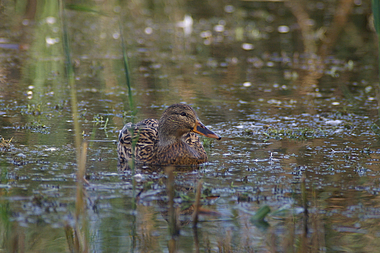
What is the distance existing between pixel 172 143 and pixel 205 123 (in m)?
1.86

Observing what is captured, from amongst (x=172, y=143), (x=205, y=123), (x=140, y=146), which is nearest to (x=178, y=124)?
(x=172, y=143)

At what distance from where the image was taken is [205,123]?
9602 mm

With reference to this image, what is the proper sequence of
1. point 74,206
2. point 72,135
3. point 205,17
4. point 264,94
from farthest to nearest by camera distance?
point 205,17, point 264,94, point 72,135, point 74,206

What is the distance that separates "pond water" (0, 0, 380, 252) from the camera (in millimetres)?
5113

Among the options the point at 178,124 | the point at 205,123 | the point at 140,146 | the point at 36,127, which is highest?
the point at 205,123

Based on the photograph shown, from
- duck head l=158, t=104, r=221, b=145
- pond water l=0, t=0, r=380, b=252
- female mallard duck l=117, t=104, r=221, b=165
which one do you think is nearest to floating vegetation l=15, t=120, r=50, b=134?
pond water l=0, t=0, r=380, b=252

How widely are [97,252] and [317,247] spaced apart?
5.83 feet

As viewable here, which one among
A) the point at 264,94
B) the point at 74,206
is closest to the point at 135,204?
the point at 74,206

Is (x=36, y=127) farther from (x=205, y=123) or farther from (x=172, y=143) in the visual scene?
(x=205, y=123)

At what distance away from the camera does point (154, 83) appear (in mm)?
12539

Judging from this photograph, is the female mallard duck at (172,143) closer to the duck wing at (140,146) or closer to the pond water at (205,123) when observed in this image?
the duck wing at (140,146)

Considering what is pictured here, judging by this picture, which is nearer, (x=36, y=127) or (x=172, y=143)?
(x=172, y=143)

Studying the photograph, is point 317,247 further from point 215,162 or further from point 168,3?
point 168,3

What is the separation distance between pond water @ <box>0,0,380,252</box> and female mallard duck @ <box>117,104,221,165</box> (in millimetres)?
231
